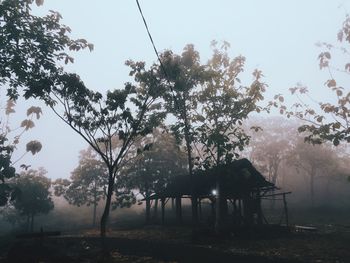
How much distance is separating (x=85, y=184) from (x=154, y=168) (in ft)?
46.7

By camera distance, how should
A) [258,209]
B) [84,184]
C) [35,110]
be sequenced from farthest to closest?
[84,184] → [258,209] → [35,110]

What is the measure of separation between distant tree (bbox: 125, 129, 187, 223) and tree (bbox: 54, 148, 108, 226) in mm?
7444

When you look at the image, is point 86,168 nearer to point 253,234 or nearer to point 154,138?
point 154,138

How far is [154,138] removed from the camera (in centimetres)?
5078

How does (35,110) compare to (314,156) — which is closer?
(35,110)

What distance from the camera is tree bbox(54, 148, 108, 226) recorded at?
53.9m

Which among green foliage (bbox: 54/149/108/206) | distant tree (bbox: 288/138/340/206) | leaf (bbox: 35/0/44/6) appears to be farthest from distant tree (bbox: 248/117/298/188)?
leaf (bbox: 35/0/44/6)

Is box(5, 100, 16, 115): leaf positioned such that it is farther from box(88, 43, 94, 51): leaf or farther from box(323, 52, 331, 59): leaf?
box(323, 52, 331, 59): leaf

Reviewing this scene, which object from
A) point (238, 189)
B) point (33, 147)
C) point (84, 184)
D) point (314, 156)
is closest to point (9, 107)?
point (33, 147)

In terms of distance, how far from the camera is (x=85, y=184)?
54375 millimetres

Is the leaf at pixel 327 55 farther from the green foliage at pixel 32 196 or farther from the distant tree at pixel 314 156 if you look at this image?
the distant tree at pixel 314 156

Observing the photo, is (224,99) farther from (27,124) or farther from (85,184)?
(85,184)

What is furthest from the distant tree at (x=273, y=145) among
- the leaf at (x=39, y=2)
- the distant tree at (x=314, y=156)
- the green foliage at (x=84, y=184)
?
the leaf at (x=39, y=2)

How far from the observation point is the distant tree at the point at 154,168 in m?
48.2
